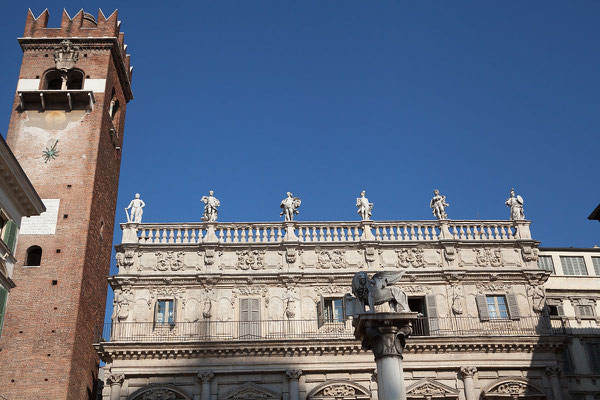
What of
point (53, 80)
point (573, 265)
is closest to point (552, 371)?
point (573, 265)

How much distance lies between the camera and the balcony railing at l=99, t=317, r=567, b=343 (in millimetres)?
33344

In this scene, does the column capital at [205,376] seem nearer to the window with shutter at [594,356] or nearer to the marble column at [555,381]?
the marble column at [555,381]

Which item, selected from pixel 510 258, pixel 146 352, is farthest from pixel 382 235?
pixel 146 352

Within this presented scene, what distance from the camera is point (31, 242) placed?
1350 inches

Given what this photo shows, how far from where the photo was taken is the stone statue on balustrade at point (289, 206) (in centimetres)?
3653

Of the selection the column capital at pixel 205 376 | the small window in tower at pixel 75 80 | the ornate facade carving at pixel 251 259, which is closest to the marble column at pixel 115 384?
the column capital at pixel 205 376

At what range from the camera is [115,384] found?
31.7m

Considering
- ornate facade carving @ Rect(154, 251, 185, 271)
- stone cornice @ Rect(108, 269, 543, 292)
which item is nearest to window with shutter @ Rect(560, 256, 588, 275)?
stone cornice @ Rect(108, 269, 543, 292)

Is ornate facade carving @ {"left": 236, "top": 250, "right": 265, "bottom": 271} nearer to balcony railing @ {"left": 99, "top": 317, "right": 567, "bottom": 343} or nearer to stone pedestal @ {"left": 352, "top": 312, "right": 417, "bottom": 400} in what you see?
balcony railing @ {"left": 99, "top": 317, "right": 567, "bottom": 343}

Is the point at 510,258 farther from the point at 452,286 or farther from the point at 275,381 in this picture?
the point at 275,381

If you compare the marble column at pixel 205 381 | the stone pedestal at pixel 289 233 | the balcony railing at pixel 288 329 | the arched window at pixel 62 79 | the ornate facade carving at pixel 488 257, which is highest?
the arched window at pixel 62 79

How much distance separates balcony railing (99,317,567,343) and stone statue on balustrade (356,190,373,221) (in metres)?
5.75

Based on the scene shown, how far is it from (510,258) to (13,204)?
925 inches

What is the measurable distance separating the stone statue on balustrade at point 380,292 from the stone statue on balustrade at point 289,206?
49.6 ft
